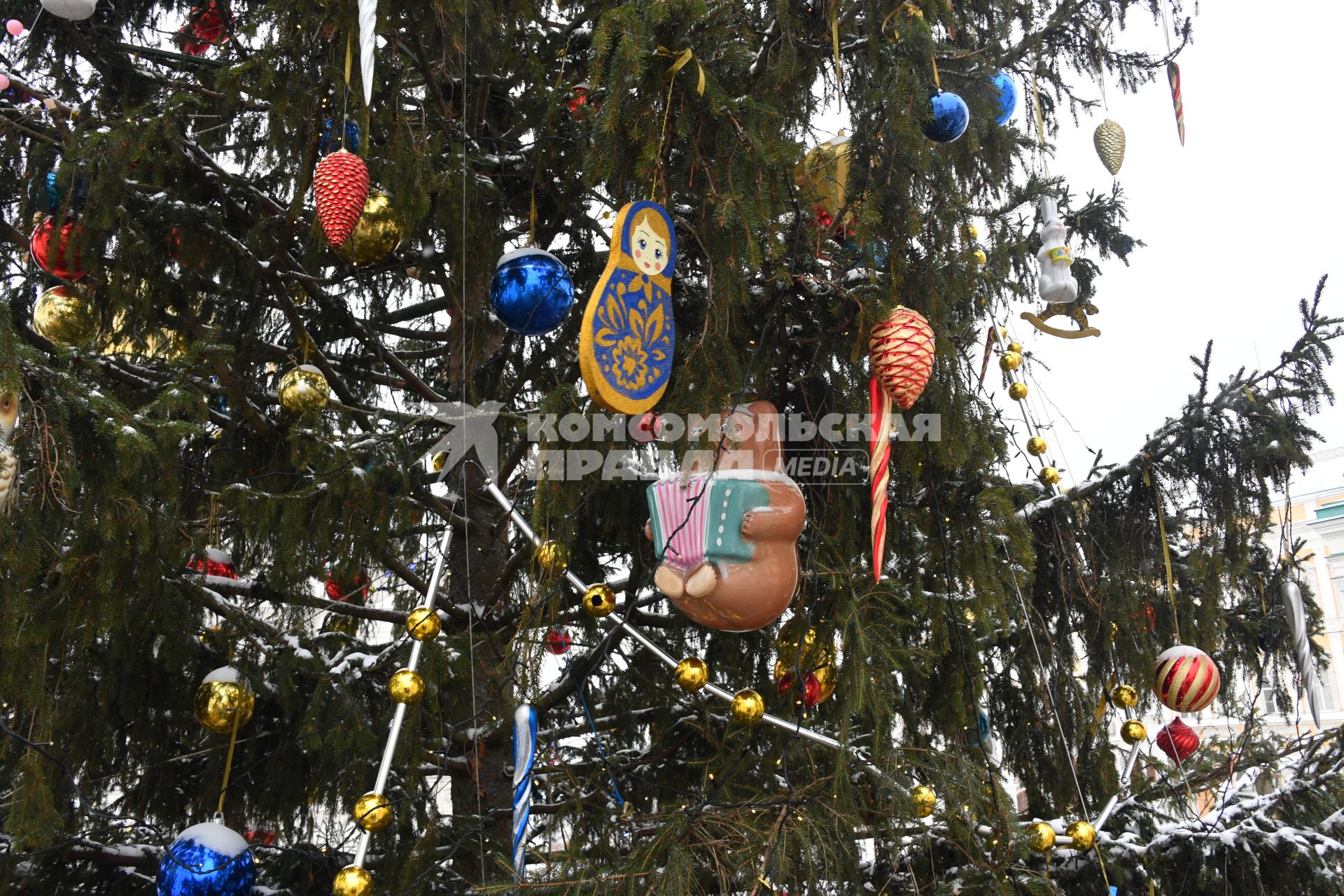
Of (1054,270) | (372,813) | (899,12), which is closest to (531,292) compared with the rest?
(899,12)

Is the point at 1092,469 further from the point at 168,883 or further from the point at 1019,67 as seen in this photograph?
the point at 168,883

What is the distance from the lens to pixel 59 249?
4.17 meters

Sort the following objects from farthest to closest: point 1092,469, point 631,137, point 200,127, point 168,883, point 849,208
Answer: point 200,127 → point 1092,469 → point 849,208 → point 168,883 → point 631,137

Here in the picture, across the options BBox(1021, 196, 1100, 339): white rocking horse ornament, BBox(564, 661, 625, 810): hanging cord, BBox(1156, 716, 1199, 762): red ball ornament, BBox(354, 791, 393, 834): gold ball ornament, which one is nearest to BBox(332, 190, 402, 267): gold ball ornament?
BBox(564, 661, 625, 810): hanging cord

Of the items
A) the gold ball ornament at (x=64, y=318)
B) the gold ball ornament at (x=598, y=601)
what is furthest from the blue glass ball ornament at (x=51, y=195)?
the gold ball ornament at (x=598, y=601)

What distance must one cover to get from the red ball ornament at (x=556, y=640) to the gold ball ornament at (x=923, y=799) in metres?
1.33

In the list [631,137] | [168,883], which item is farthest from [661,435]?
[168,883]

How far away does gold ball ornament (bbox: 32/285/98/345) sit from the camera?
416 centimetres

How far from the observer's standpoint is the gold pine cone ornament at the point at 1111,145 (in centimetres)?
516

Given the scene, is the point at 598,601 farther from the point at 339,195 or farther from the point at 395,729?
the point at 339,195

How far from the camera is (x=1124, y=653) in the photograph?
5059 mm

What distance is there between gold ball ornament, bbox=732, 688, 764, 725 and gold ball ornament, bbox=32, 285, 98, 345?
2958 mm

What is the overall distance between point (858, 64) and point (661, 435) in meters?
1.58

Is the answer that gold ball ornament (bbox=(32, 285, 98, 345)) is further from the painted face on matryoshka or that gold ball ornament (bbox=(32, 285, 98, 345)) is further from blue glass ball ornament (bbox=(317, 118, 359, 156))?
the painted face on matryoshka
